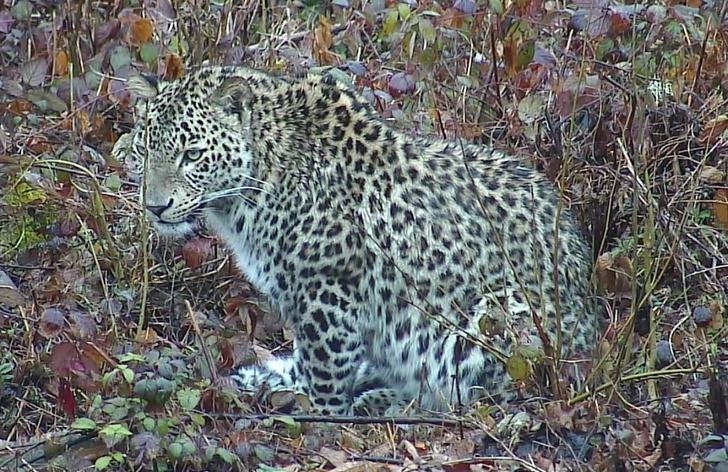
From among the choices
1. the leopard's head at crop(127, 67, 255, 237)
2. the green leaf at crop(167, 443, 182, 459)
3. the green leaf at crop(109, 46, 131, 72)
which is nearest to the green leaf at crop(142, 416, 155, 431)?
the green leaf at crop(167, 443, 182, 459)

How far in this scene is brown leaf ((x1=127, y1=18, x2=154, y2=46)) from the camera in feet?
25.2

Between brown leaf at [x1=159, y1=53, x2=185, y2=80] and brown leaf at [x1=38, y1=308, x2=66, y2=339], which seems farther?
brown leaf at [x1=159, y1=53, x2=185, y2=80]

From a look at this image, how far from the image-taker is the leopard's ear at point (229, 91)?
6402 millimetres

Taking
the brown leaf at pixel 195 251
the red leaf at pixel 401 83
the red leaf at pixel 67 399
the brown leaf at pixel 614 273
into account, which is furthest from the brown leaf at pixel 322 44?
the red leaf at pixel 67 399

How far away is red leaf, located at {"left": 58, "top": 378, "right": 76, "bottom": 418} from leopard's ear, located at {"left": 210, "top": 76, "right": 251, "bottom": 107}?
62.4 inches

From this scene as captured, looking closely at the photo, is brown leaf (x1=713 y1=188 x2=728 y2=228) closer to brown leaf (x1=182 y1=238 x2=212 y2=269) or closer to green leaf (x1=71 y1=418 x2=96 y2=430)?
brown leaf (x1=182 y1=238 x2=212 y2=269)

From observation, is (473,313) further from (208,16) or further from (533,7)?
(208,16)

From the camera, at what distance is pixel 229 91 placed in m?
6.41

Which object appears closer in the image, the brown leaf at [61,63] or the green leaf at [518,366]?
the green leaf at [518,366]

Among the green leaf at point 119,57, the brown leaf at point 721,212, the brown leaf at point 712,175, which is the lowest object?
the brown leaf at point 721,212

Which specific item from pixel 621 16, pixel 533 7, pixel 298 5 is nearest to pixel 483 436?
pixel 621 16

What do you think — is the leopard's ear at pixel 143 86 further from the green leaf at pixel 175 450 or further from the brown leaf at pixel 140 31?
the green leaf at pixel 175 450

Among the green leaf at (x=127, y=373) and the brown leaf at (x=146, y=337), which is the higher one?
the green leaf at (x=127, y=373)

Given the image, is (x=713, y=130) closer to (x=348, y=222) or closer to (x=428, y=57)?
(x=428, y=57)
